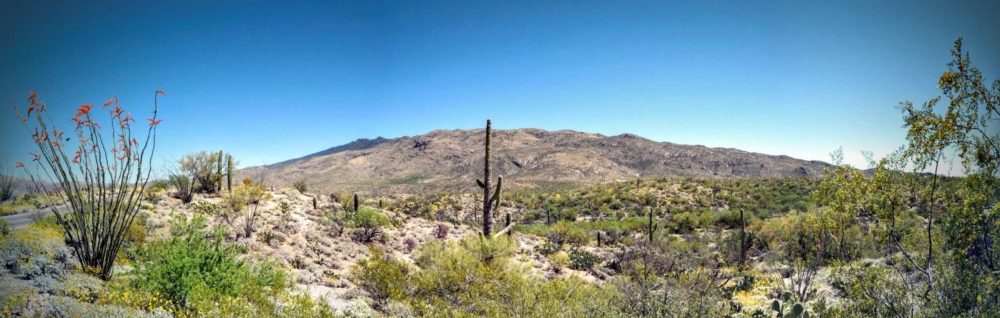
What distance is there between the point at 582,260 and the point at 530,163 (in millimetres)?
73673

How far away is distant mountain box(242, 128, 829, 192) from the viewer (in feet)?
270

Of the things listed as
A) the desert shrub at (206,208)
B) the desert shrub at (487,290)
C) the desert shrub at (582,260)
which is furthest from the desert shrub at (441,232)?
the desert shrub at (206,208)

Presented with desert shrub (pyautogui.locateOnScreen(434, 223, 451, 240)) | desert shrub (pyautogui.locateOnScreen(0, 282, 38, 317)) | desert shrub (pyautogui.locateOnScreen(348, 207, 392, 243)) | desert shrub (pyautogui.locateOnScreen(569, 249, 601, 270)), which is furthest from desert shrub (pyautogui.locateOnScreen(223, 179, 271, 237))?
desert shrub (pyautogui.locateOnScreen(569, 249, 601, 270))

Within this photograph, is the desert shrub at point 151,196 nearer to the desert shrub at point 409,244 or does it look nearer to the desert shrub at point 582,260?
the desert shrub at point 409,244

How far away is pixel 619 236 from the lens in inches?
888

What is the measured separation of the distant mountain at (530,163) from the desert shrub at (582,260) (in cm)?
5094

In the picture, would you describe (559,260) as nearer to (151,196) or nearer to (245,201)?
(245,201)

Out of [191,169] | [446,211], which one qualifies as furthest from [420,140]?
[191,169]

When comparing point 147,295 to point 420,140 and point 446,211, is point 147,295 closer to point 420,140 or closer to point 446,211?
point 446,211

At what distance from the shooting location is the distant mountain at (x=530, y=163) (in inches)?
3236

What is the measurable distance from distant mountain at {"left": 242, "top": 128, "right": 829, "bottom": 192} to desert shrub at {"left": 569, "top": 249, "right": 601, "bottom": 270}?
50.9 metres

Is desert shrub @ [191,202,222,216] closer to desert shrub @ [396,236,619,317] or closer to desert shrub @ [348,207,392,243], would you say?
desert shrub @ [348,207,392,243]

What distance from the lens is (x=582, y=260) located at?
16.8 metres

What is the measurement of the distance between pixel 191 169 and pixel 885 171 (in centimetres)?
2513
